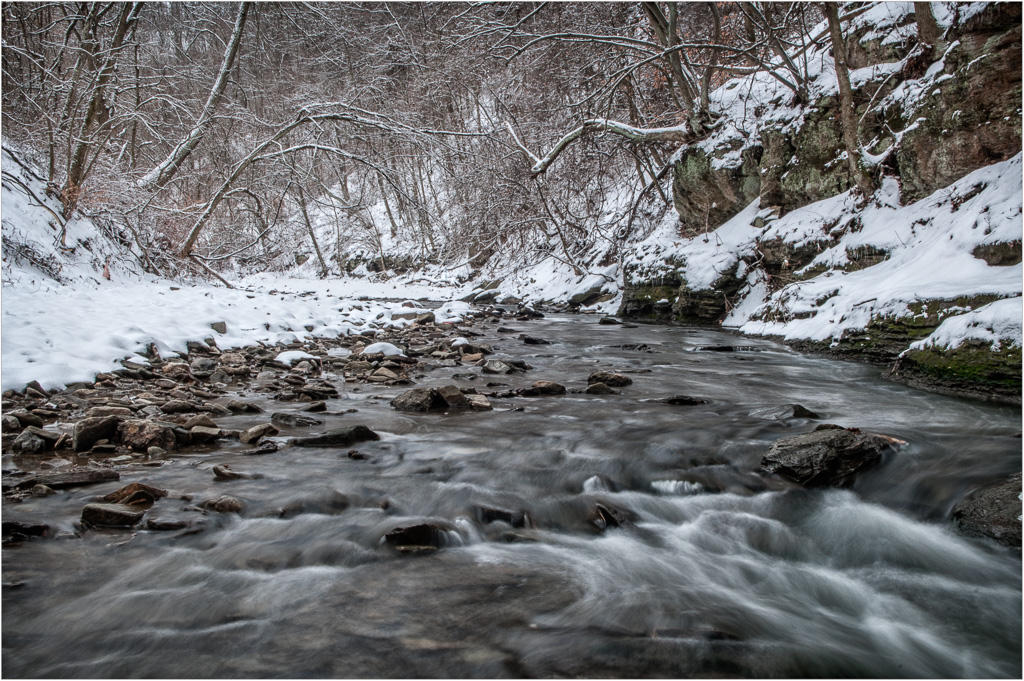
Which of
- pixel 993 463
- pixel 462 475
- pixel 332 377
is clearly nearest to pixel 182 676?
pixel 462 475

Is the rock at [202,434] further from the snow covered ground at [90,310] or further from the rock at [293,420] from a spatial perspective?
the snow covered ground at [90,310]

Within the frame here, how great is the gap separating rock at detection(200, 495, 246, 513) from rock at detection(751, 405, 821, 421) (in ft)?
11.3

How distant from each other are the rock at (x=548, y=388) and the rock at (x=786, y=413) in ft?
6.01

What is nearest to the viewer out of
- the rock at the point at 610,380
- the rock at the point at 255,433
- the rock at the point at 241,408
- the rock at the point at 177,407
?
the rock at the point at 255,433

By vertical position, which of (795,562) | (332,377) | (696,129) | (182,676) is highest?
(696,129)

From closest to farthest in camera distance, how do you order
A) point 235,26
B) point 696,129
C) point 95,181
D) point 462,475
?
1. point 462,475
2. point 95,181
3. point 235,26
4. point 696,129

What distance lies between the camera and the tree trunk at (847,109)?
752cm

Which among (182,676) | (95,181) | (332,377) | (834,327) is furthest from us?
(95,181)

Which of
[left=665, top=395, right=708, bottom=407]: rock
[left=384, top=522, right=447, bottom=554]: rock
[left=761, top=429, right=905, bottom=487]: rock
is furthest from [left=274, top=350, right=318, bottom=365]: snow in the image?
[left=761, top=429, right=905, bottom=487]: rock

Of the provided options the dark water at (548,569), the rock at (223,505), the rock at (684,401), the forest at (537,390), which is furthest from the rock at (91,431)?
the rock at (684,401)

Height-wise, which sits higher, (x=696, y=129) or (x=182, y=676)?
(x=696, y=129)

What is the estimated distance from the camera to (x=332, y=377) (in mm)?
5996

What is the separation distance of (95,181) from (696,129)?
10734 mm

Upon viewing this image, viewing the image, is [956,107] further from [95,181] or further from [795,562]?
[95,181]
